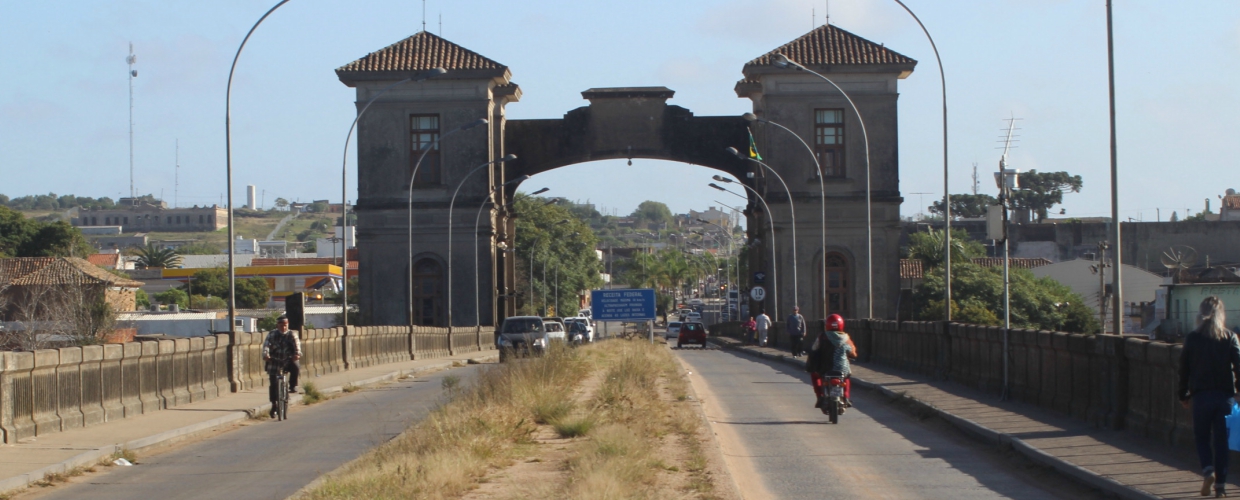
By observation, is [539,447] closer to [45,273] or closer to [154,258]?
[45,273]

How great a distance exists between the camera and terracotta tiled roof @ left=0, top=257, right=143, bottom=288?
65.8 m

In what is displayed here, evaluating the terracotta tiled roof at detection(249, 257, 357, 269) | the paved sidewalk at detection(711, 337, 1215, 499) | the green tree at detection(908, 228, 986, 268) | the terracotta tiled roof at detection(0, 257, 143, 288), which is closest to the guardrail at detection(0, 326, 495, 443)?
the paved sidewalk at detection(711, 337, 1215, 499)

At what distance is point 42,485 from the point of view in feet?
38.5

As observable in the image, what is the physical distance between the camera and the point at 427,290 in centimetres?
5547

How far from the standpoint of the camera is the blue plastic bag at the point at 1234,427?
31.9 feet

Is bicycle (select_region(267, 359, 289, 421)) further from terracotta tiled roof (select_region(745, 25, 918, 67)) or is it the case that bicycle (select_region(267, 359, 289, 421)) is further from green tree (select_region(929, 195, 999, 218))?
green tree (select_region(929, 195, 999, 218))

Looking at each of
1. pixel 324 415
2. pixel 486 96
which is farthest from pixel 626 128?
pixel 324 415

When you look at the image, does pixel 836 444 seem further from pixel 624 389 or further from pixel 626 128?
pixel 626 128

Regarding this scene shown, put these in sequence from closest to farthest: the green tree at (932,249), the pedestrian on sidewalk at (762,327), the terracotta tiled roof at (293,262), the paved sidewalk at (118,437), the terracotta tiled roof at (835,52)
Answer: the paved sidewalk at (118,437) < the pedestrian on sidewalk at (762,327) < the terracotta tiled roof at (835,52) < the green tree at (932,249) < the terracotta tiled roof at (293,262)

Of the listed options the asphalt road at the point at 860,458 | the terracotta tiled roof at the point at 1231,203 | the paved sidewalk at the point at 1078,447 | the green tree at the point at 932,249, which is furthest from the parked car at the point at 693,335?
the terracotta tiled roof at the point at 1231,203

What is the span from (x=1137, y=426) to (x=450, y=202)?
44589 mm

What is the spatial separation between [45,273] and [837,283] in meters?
44.0

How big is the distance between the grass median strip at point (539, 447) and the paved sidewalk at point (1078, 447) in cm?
341

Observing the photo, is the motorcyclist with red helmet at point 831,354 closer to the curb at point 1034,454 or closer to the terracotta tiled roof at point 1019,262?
the curb at point 1034,454
